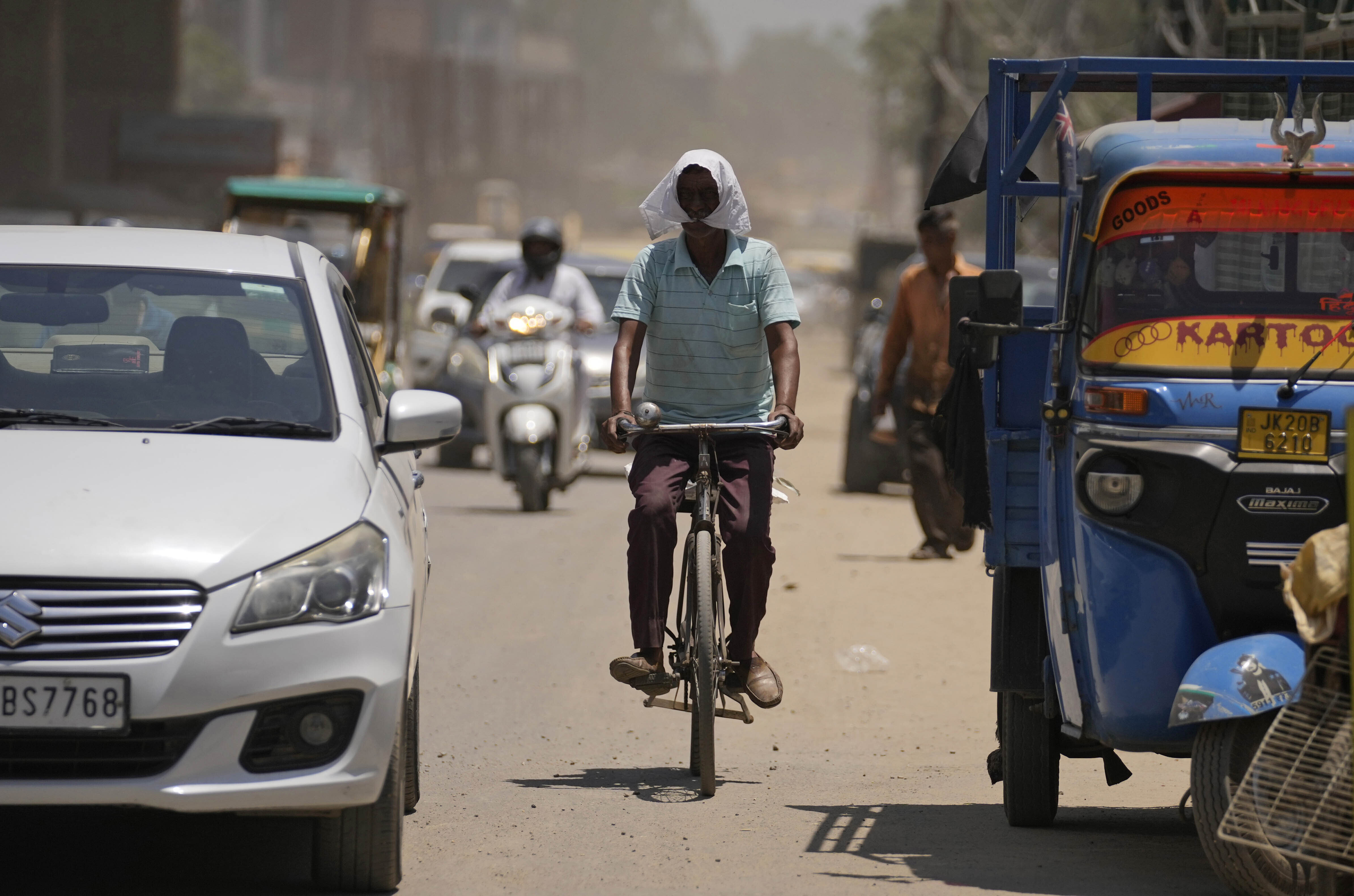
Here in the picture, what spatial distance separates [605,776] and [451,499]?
27.8 ft

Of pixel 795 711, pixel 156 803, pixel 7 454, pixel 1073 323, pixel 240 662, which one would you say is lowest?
pixel 795 711

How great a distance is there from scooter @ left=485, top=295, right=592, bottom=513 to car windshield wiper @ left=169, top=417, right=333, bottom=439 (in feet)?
26.7

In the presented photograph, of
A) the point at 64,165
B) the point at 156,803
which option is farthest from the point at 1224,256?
the point at 64,165

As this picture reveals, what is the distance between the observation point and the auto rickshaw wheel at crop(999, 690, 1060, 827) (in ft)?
17.7

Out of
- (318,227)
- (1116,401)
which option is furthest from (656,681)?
(318,227)

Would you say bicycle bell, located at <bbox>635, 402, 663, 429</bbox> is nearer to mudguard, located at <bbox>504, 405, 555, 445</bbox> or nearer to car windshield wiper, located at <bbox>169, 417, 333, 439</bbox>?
car windshield wiper, located at <bbox>169, 417, 333, 439</bbox>

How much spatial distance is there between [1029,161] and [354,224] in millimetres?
12739

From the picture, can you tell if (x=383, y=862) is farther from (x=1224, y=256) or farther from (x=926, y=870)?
(x=1224, y=256)

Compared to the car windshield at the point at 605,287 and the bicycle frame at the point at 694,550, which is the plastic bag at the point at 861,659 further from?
the car windshield at the point at 605,287

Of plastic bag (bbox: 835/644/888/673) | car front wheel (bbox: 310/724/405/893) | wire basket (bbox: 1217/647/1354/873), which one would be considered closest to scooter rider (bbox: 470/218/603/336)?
plastic bag (bbox: 835/644/888/673)

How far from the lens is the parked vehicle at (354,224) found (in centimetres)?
1717

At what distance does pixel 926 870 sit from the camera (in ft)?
16.2

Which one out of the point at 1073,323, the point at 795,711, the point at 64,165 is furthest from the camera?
the point at 64,165

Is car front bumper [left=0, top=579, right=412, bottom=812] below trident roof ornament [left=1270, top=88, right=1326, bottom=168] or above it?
below
